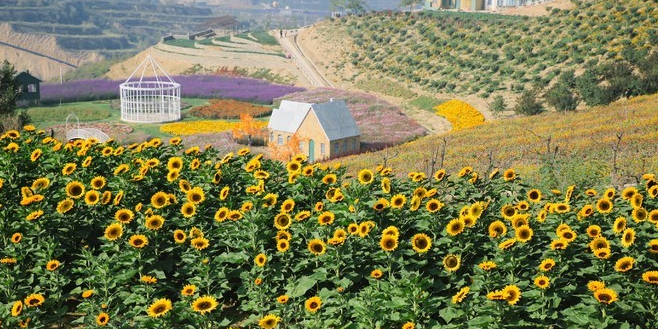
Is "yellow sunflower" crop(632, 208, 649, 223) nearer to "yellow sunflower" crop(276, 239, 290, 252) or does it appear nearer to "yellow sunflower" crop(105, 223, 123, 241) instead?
"yellow sunflower" crop(276, 239, 290, 252)

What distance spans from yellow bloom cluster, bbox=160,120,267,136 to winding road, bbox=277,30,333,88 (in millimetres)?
21435

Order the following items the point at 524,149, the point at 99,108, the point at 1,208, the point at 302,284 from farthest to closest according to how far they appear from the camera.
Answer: the point at 99,108, the point at 524,149, the point at 1,208, the point at 302,284

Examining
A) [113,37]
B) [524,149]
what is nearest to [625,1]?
[524,149]

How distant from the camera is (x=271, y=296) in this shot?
9.01m

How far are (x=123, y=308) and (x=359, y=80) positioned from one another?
5936 cm

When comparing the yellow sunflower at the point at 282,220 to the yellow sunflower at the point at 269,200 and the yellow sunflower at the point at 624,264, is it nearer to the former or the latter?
the yellow sunflower at the point at 269,200

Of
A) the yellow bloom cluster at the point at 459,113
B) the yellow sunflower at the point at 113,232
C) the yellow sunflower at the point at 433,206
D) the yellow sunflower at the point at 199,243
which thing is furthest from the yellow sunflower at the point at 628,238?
the yellow bloom cluster at the point at 459,113

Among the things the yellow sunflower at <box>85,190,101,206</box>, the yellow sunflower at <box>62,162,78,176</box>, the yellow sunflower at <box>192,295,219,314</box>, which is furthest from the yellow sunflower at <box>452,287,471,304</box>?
the yellow sunflower at <box>62,162,78,176</box>

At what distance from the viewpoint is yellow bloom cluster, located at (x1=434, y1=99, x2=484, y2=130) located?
152 ft

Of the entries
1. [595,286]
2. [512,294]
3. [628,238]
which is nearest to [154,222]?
[512,294]

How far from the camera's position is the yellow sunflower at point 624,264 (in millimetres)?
8031

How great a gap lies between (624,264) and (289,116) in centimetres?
3145

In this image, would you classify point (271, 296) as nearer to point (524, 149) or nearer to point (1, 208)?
point (1, 208)

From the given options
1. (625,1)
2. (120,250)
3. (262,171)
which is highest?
(625,1)
